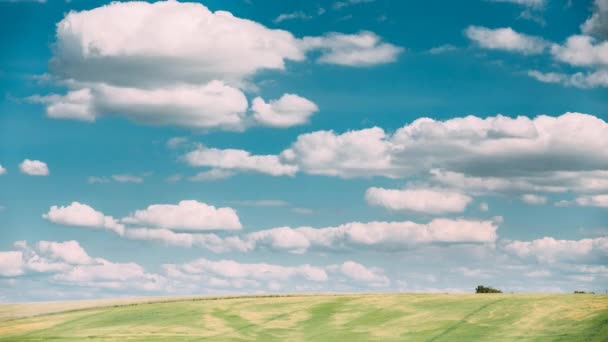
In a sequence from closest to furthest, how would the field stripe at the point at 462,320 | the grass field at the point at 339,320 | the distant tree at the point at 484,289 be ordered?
the field stripe at the point at 462,320 < the grass field at the point at 339,320 < the distant tree at the point at 484,289

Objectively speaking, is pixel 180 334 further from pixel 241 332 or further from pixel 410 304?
pixel 410 304

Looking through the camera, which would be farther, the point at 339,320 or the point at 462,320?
the point at 339,320

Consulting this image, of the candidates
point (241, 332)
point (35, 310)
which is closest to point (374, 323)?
point (241, 332)

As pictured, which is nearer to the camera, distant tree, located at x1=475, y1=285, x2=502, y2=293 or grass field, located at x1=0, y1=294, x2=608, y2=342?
grass field, located at x1=0, y1=294, x2=608, y2=342

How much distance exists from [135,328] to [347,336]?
792 inches

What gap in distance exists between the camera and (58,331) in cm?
6438

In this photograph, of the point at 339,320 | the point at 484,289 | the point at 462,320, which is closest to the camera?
the point at 462,320

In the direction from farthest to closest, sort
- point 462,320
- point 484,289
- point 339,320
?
point 484,289 < point 339,320 < point 462,320

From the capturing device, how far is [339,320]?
61875 millimetres

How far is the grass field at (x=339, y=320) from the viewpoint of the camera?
52719mm

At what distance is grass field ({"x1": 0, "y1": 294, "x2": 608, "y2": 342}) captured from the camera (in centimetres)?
5272

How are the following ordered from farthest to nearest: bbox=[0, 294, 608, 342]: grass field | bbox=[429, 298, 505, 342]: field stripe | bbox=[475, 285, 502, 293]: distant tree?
bbox=[475, 285, 502, 293]: distant tree
bbox=[0, 294, 608, 342]: grass field
bbox=[429, 298, 505, 342]: field stripe

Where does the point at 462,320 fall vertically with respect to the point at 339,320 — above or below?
below

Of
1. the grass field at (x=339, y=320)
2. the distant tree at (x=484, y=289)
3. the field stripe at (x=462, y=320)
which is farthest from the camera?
the distant tree at (x=484, y=289)
